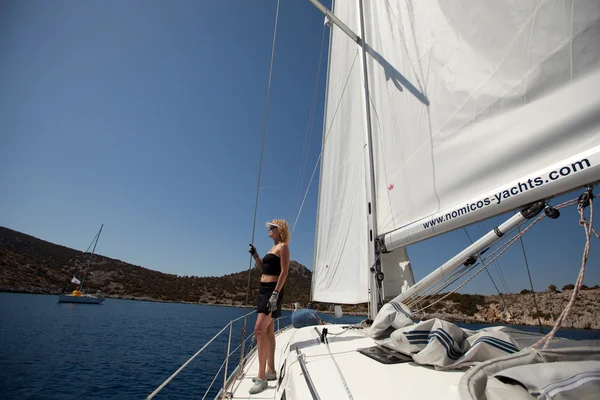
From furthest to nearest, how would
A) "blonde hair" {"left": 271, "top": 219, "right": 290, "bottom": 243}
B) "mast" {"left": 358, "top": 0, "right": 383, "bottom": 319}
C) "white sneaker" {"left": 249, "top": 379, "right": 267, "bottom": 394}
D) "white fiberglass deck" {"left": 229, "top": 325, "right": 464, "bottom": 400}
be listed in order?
1. "mast" {"left": 358, "top": 0, "right": 383, "bottom": 319}
2. "blonde hair" {"left": 271, "top": 219, "right": 290, "bottom": 243}
3. "white sneaker" {"left": 249, "top": 379, "right": 267, "bottom": 394}
4. "white fiberglass deck" {"left": 229, "top": 325, "right": 464, "bottom": 400}

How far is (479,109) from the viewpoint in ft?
8.14

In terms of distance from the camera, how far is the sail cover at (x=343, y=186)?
469 centimetres

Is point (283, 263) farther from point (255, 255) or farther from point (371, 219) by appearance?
point (371, 219)

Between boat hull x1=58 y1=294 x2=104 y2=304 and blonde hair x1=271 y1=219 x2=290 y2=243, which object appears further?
boat hull x1=58 y1=294 x2=104 y2=304

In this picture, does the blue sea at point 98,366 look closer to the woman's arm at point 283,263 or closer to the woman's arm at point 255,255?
the woman's arm at point 255,255

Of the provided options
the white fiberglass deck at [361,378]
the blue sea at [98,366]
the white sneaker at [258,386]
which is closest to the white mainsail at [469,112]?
the white fiberglass deck at [361,378]

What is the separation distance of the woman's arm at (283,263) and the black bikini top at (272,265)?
0.07 metres

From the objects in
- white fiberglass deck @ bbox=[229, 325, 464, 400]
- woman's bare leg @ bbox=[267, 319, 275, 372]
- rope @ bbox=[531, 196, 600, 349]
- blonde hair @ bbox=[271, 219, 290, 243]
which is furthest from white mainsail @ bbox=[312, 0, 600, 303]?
woman's bare leg @ bbox=[267, 319, 275, 372]

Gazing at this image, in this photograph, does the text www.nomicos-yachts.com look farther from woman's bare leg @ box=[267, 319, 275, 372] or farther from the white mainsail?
woman's bare leg @ box=[267, 319, 275, 372]

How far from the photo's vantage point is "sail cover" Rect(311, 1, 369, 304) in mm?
4691

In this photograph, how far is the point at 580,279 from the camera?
1.56 metres

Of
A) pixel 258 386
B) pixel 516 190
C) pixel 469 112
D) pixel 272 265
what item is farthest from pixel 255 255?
pixel 469 112

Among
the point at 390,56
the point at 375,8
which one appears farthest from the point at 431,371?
the point at 375,8

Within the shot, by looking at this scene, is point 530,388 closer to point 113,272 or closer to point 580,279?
point 580,279
